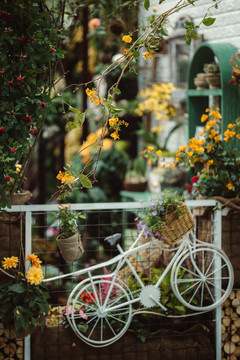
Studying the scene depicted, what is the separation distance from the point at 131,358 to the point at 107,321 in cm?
40

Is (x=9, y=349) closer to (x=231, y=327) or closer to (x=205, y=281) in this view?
(x=205, y=281)

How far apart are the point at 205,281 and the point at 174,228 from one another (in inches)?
25.0

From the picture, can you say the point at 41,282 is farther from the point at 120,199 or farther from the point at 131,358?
the point at 120,199

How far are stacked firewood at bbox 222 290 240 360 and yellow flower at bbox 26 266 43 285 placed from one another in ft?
5.33

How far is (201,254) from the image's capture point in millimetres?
4602

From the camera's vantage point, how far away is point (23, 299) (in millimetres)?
3857

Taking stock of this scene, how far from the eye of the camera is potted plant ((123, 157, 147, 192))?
812cm

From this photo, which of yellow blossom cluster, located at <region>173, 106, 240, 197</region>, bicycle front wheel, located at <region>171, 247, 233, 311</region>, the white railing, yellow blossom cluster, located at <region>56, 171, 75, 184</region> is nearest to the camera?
yellow blossom cluster, located at <region>56, 171, 75, 184</region>

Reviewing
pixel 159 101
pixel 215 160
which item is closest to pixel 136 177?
pixel 159 101

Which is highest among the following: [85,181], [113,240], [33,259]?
[85,181]

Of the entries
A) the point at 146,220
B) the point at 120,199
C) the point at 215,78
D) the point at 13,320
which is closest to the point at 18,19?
the point at 146,220

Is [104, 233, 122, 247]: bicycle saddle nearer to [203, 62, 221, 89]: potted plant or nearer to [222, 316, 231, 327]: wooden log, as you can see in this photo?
[222, 316, 231, 327]: wooden log

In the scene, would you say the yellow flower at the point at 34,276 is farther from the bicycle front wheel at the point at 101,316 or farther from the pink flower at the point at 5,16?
the pink flower at the point at 5,16

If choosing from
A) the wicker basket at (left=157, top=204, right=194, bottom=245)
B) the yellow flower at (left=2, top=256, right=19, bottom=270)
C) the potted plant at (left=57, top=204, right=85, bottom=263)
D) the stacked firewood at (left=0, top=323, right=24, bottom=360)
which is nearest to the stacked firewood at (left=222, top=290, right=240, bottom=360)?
the wicker basket at (left=157, top=204, right=194, bottom=245)
